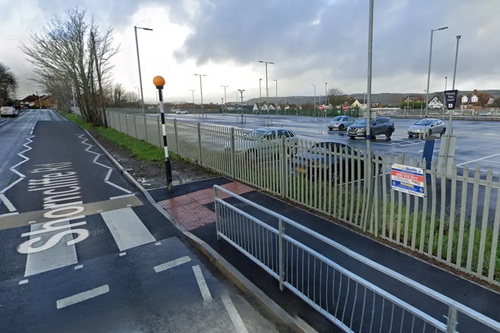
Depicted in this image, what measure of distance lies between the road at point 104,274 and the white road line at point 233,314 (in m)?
0.01

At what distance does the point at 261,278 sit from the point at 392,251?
7.40 ft

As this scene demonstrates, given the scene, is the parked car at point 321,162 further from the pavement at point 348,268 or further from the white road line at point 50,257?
the white road line at point 50,257

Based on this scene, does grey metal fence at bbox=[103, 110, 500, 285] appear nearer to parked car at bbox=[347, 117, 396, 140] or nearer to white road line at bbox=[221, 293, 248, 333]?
white road line at bbox=[221, 293, 248, 333]

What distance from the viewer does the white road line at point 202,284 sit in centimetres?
386

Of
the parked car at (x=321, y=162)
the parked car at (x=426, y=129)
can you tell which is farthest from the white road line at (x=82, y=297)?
the parked car at (x=426, y=129)

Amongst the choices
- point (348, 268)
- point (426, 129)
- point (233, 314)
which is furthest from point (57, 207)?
point (426, 129)

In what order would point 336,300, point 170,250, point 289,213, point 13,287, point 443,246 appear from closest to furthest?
1. point 336,300
2. point 13,287
3. point 443,246
4. point 170,250
5. point 289,213

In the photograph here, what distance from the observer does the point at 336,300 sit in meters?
3.56

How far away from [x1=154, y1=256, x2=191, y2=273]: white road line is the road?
0.02m

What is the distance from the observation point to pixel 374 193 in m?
5.30

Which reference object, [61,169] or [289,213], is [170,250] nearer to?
[289,213]

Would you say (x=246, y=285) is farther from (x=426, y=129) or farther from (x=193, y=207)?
(x=426, y=129)

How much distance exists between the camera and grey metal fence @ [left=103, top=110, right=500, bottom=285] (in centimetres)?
409

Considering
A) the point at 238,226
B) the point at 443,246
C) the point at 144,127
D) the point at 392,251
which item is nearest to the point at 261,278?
the point at 238,226
